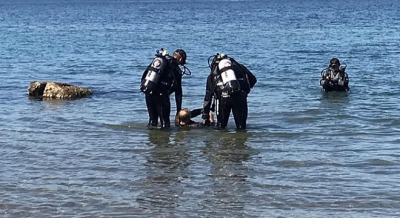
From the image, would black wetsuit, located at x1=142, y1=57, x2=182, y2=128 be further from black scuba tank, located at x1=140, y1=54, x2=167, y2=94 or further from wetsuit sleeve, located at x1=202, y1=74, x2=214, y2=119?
wetsuit sleeve, located at x1=202, y1=74, x2=214, y2=119

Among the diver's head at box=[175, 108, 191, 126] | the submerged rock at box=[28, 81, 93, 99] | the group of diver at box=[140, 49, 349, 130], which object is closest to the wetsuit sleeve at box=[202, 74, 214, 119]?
the group of diver at box=[140, 49, 349, 130]

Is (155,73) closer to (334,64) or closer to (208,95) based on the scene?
(208,95)

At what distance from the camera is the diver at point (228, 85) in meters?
12.6

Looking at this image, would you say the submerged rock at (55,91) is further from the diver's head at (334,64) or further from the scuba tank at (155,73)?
the scuba tank at (155,73)

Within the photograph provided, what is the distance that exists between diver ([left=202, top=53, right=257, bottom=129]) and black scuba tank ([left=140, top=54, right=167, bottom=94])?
0.79 m

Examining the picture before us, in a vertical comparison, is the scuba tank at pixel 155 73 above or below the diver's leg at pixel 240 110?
above

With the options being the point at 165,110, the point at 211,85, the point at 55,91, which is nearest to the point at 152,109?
the point at 165,110

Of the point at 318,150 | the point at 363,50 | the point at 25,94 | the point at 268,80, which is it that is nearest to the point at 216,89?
the point at 318,150

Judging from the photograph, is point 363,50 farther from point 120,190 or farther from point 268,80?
point 120,190

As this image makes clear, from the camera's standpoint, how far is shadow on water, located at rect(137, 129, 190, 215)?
29.8 ft

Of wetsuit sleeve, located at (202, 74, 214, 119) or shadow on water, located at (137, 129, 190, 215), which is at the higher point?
wetsuit sleeve, located at (202, 74, 214, 119)

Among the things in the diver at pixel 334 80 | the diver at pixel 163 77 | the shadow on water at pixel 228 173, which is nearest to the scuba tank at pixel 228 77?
the diver at pixel 163 77

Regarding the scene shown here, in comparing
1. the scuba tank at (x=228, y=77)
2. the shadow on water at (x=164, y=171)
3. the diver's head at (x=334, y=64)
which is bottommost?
the shadow on water at (x=164, y=171)

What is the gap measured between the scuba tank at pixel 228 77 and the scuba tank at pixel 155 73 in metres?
0.92
